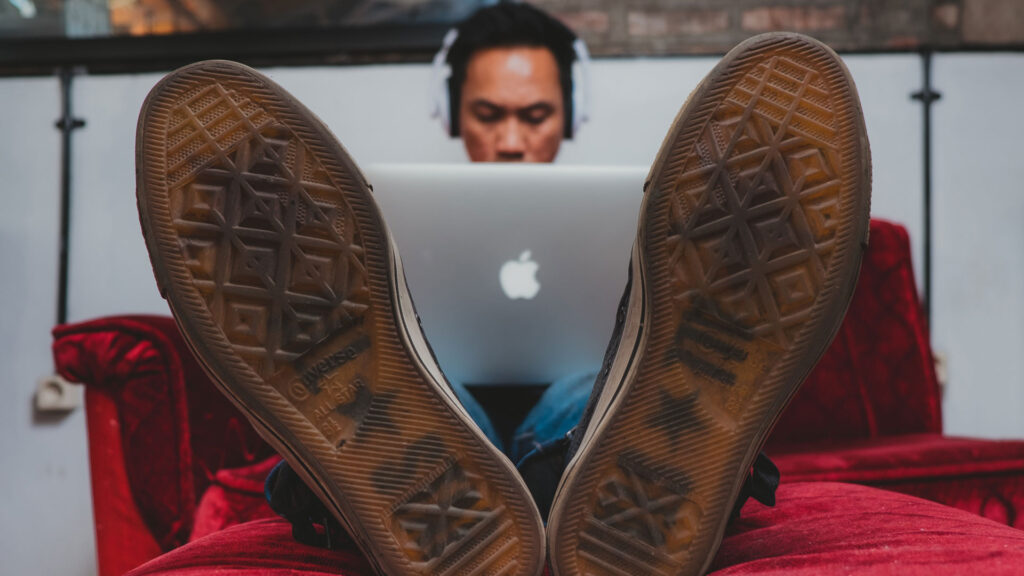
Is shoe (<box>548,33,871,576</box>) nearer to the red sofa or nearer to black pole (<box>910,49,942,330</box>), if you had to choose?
the red sofa

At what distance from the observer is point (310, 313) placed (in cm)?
50

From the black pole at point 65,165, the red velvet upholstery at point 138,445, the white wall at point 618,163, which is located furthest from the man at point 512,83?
the black pole at point 65,165

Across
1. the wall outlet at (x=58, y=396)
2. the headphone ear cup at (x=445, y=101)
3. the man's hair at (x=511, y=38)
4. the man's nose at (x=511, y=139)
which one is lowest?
the wall outlet at (x=58, y=396)

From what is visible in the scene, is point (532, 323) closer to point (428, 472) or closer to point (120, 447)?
point (428, 472)

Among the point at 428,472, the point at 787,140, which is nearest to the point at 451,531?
the point at 428,472

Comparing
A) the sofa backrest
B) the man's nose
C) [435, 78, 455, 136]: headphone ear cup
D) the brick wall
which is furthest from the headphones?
the sofa backrest

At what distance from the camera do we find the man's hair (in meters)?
1.36

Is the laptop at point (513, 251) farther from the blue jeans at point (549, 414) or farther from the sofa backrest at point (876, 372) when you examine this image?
the sofa backrest at point (876, 372)

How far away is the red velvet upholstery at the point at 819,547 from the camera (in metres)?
0.46

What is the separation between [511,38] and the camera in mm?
1363

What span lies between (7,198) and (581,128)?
126 cm

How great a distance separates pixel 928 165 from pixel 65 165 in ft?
6.04

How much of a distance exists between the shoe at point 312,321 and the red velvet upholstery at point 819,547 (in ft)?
0.29

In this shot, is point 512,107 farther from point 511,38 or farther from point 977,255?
point 977,255
